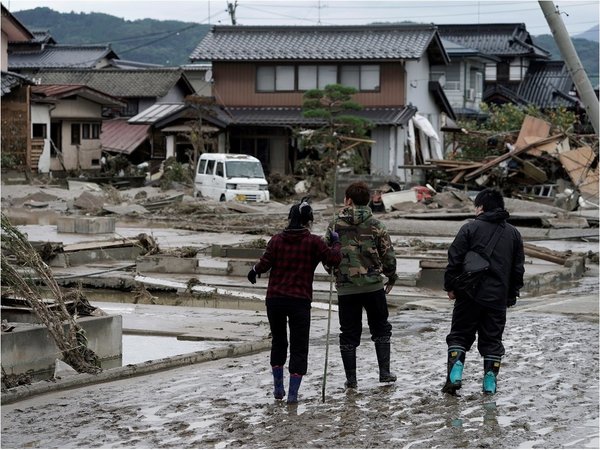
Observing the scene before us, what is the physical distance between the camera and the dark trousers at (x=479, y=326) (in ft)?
28.4

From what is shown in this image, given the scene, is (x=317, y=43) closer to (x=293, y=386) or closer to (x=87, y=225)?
(x=87, y=225)

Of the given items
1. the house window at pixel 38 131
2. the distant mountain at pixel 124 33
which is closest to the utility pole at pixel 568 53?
the house window at pixel 38 131

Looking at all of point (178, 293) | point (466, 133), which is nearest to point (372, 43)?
point (466, 133)

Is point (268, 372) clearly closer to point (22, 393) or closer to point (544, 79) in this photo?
point (22, 393)

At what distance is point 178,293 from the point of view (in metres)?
15.2

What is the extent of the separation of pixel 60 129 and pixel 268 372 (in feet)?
Result: 124

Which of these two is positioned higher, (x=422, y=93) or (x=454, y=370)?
(x=422, y=93)

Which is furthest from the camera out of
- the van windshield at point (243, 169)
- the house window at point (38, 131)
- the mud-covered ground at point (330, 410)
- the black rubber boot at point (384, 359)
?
the house window at point (38, 131)

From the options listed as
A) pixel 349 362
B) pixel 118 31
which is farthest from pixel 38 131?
pixel 118 31

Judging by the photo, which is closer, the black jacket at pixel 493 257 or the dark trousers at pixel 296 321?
the dark trousers at pixel 296 321

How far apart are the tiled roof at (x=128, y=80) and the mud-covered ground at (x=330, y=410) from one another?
41428 mm

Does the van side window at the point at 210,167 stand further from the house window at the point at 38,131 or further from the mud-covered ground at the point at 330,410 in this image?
the mud-covered ground at the point at 330,410

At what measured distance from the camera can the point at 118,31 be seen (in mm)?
113812

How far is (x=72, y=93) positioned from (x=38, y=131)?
2.39m
